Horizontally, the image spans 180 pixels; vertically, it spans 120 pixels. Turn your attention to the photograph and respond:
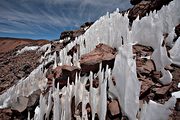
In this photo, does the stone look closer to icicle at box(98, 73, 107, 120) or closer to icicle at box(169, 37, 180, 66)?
icicle at box(98, 73, 107, 120)

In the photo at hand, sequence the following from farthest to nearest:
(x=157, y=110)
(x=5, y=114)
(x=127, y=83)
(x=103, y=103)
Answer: (x=5, y=114) → (x=103, y=103) → (x=127, y=83) → (x=157, y=110)

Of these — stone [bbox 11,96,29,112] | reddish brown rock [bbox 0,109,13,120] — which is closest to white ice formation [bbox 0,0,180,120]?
stone [bbox 11,96,29,112]

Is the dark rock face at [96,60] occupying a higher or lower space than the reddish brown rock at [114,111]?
higher

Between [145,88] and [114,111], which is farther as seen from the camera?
[145,88]

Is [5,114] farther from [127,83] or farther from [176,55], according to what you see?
[176,55]

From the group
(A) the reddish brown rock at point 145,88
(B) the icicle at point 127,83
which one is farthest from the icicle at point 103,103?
(A) the reddish brown rock at point 145,88

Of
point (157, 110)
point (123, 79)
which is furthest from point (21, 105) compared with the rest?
point (157, 110)

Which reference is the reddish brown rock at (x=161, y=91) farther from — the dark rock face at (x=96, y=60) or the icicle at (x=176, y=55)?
the dark rock face at (x=96, y=60)

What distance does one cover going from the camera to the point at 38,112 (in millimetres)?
5250

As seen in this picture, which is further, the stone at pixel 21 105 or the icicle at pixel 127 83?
the stone at pixel 21 105

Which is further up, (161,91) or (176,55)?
(176,55)

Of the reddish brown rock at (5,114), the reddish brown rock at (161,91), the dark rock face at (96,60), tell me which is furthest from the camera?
the reddish brown rock at (5,114)

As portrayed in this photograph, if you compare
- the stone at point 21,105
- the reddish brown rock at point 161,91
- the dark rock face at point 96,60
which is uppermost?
the dark rock face at point 96,60

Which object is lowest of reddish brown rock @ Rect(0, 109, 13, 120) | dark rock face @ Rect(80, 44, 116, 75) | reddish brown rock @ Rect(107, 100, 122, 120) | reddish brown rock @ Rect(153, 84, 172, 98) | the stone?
reddish brown rock @ Rect(0, 109, 13, 120)
